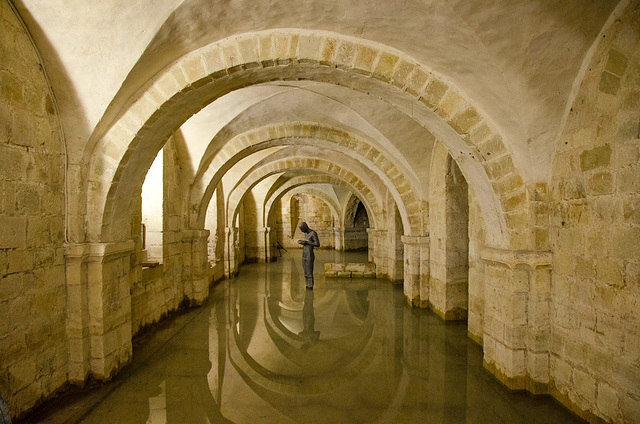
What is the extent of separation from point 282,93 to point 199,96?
2.09 meters

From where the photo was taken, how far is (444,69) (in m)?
3.27

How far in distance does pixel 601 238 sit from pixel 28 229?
440cm

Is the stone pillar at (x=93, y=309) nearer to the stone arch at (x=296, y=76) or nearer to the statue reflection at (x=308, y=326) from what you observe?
the stone arch at (x=296, y=76)

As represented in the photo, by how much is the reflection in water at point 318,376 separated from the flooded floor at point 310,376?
0.04 feet

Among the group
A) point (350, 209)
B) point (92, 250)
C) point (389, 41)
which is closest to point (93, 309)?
point (92, 250)

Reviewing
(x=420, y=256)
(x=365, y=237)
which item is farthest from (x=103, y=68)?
(x=365, y=237)

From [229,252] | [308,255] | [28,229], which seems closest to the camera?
[28,229]

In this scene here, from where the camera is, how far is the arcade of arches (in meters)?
2.63

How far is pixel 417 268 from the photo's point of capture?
6.77 m

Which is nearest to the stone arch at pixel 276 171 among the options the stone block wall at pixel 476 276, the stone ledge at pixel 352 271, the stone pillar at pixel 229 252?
the stone pillar at pixel 229 252

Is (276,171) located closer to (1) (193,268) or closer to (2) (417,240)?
(1) (193,268)

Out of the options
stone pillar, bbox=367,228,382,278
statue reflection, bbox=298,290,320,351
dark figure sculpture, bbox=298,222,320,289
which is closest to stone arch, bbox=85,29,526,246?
statue reflection, bbox=298,290,320,351

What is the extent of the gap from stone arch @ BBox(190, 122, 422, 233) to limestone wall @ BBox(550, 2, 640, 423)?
3.59 meters

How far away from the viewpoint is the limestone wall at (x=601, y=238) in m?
2.48
